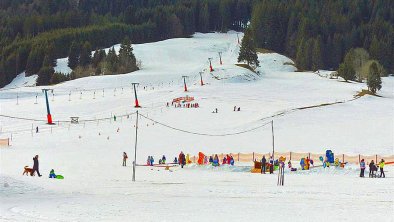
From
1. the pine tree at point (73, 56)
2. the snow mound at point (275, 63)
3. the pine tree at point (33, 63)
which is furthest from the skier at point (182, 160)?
the pine tree at point (33, 63)

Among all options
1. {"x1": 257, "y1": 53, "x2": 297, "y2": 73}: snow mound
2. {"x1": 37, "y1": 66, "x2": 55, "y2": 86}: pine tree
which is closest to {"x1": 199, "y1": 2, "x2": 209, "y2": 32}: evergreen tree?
{"x1": 257, "y1": 53, "x2": 297, "y2": 73}: snow mound

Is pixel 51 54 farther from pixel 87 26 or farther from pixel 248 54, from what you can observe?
pixel 248 54

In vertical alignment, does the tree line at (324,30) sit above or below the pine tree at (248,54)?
above

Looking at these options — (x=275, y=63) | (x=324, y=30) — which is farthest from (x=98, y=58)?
(x=324, y=30)

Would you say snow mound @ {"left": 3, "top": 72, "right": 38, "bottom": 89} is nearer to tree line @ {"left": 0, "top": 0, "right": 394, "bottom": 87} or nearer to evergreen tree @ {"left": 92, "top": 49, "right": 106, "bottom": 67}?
tree line @ {"left": 0, "top": 0, "right": 394, "bottom": 87}

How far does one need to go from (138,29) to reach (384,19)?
6200 cm

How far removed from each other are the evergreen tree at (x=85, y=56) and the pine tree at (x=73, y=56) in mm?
1491

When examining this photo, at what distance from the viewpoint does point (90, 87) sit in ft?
283

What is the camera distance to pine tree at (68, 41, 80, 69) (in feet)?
415

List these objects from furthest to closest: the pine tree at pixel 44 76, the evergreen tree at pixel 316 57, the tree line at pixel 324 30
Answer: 1. the tree line at pixel 324 30
2. the evergreen tree at pixel 316 57
3. the pine tree at pixel 44 76

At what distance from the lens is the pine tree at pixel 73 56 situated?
12646 cm

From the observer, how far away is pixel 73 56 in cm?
12712

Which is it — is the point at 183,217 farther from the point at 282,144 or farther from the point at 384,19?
the point at 384,19

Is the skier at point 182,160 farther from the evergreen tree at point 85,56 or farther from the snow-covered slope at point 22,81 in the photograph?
the evergreen tree at point 85,56
